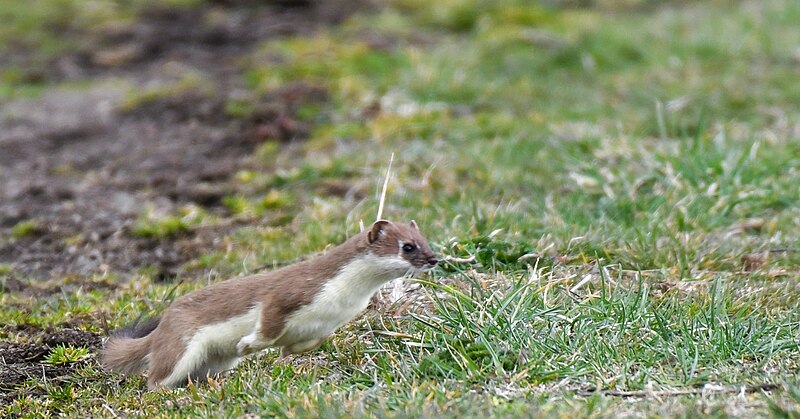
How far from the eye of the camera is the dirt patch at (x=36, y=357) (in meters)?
5.20

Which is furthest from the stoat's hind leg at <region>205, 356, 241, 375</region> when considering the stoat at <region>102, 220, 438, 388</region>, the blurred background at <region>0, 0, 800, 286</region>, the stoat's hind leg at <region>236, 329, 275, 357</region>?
the blurred background at <region>0, 0, 800, 286</region>

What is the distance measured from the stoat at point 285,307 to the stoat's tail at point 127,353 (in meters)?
0.02

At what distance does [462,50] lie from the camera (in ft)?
38.1

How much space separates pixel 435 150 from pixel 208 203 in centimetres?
193

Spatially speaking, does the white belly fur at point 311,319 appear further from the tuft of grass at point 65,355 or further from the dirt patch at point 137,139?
the dirt patch at point 137,139

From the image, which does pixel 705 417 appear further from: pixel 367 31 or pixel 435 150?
pixel 367 31

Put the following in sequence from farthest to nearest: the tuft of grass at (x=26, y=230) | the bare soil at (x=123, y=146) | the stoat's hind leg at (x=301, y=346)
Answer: the tuft of grass at (x=26, y=230), the bare soil at (x=123, y=146), the stoat's hind leg at (x=301, y=346)

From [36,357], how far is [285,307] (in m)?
1.52

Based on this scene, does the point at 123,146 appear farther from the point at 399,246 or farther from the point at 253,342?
the point at 399,246

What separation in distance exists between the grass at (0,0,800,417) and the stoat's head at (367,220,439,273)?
0.96 ft

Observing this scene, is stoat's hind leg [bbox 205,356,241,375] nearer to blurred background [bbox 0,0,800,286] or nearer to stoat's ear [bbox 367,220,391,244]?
stoat's ear [bbox 367,220,391,244]

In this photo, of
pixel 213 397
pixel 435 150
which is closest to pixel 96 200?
pixel 435 150

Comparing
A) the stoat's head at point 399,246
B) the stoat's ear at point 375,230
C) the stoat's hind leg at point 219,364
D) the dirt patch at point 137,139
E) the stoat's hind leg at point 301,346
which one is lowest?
the dirt patch at point 137,139

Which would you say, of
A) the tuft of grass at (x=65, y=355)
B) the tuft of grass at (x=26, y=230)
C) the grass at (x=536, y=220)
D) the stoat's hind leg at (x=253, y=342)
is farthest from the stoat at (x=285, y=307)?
the tuft of grass at (x=26, y=230)
